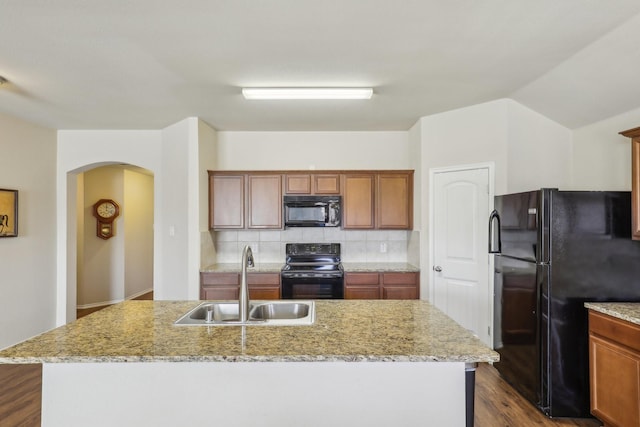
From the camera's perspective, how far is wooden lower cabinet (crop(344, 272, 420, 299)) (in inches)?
153

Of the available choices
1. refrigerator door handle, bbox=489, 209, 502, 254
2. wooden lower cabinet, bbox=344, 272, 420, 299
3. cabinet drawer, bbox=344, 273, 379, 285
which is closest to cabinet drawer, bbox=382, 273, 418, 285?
wooden lower cabinet, bbox=344, 272, 420, 299

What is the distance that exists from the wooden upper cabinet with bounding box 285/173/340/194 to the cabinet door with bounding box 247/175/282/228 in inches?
5.2

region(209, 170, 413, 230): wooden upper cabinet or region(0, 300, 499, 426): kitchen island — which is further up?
region(209, 170, 413, 230): wooden upper cabinet

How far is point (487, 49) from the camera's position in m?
2.30

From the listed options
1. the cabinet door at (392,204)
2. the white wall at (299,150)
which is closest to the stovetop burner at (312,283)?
the cabinet door at (392,204)

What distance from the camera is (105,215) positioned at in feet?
18.8

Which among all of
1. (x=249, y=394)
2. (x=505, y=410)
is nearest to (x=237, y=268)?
(x=249, y=394)

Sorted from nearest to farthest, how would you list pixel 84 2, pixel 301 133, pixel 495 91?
pixel 84 2 < pixel 495 91 < pixel 301 133

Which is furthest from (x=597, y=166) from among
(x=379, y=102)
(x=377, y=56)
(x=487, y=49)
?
(x=377, y=56)

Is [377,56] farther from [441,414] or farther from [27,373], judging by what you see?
[27,373]

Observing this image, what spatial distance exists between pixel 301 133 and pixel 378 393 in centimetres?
351

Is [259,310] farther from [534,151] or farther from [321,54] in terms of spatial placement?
[534,151]

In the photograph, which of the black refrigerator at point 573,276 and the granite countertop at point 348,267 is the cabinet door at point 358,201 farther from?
the black refrigerator at point 573,276

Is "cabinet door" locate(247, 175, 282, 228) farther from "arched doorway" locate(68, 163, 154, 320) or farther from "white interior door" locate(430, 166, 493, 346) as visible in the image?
"arched doorway" locate(68, 163, 154, 320)
